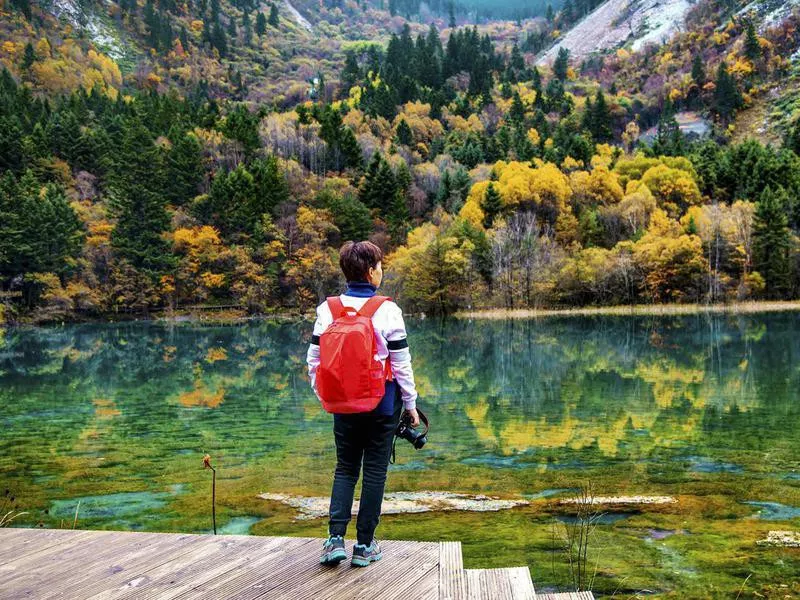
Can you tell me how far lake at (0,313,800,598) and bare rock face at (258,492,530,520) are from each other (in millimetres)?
142

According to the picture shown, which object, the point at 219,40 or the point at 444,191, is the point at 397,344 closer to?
the point at 444,191

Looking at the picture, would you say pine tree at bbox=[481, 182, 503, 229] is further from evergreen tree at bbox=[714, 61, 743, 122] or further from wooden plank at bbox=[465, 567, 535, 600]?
evergreen tree at bbox=[714, 61, 743, 122]

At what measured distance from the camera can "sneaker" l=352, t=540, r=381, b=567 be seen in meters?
3.55

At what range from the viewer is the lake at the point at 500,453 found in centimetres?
625

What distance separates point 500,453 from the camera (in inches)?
404

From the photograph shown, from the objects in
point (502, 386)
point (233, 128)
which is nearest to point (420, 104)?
point (233, 128)

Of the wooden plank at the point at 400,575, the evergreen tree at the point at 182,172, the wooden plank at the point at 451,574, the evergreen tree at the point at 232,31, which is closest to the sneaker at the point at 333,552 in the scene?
the wooden plank at the point at 400,575

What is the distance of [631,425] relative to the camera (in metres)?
12.1

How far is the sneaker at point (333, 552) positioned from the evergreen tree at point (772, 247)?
54006mm

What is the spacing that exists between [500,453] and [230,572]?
729 cm

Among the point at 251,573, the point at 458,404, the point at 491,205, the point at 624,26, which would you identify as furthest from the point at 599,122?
the point at 251,573

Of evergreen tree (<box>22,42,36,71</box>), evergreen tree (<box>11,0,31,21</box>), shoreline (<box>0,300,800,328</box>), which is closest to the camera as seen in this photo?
shoreline (<box>0,300,800,328</box>)

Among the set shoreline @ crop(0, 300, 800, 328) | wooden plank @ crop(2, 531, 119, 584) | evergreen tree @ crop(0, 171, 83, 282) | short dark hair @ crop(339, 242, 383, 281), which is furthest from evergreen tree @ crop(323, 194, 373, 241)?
short dark hair @ crop(339, 242, 383, 281)

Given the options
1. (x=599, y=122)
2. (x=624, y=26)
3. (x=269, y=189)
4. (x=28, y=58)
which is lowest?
(x=269, y=189)
